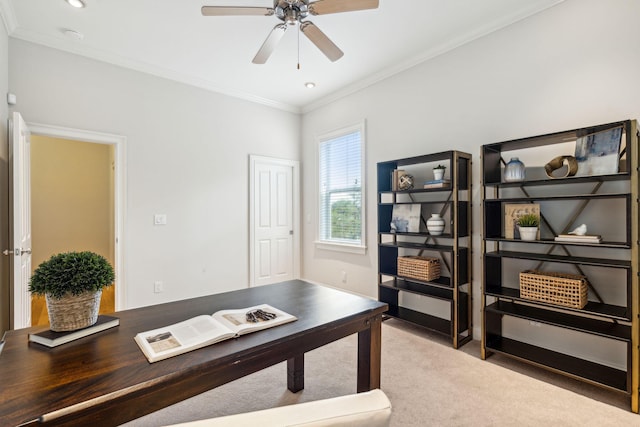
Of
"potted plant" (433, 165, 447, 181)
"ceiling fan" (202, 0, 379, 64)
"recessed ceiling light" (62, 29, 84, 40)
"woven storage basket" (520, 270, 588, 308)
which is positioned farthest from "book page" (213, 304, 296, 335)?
"recessed ceiling light" (62, 29, 84, 40)

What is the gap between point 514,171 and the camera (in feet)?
8.05

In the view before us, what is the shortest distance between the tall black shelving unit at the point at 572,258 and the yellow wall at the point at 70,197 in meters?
5.53

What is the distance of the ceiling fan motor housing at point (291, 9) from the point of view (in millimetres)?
1971

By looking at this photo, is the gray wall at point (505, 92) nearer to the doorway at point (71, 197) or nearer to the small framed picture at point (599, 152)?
the small framed picture at point (599, 152)

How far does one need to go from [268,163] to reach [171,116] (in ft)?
4.73

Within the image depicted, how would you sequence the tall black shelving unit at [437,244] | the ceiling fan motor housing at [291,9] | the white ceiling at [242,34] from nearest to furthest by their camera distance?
the ceiling fan motor housing at [291,9]
the white ceiling at [242,34]
the tall black shelving unit at [437,244]

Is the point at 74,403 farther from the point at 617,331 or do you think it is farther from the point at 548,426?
the point at 617,331

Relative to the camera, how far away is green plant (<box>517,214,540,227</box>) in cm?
236

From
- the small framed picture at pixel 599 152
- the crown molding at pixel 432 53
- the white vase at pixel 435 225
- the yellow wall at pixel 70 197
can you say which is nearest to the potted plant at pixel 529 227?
the small framed picture at pixel 599 152

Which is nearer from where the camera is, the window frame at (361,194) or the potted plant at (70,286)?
the potted plant at (70,286)

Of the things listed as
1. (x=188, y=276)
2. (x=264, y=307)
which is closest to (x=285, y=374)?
A: (x=264, y=307)

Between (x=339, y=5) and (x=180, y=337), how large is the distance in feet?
6.51

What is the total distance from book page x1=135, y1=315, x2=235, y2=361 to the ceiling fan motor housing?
1.88 m

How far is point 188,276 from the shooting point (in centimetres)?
398
